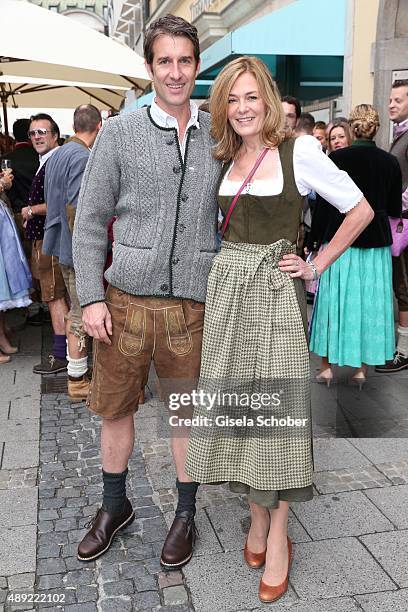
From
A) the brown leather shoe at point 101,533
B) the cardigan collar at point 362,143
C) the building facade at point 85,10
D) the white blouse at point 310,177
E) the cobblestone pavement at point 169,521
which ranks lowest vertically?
the cobblestone pavement at point 169,521

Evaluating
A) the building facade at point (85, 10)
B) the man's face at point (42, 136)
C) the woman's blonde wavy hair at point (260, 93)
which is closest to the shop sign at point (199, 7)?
the man's face at point (42, 136)

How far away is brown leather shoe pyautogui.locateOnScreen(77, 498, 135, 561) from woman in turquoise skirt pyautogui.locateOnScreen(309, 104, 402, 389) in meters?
2.11

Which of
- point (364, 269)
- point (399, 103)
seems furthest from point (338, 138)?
point (364, 269)

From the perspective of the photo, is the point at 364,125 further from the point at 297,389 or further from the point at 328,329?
the point at 297,389

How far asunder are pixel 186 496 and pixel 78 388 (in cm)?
194

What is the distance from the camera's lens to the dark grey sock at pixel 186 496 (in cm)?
268

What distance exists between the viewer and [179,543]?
8.53ft

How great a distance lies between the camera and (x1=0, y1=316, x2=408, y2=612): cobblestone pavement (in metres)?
2.40

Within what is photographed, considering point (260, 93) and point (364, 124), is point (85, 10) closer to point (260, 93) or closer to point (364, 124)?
point (364, 124)

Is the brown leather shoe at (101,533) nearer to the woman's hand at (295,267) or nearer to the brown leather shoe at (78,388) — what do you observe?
the woman's hand at (295,267)

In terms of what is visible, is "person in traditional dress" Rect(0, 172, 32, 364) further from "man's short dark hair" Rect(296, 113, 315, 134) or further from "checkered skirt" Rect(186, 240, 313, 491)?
"checkered skirt" Rect(186, 240, 313, 491)

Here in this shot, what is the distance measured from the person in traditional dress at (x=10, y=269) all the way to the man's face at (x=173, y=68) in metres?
3.24

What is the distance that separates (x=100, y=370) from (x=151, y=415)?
165 centimetres
